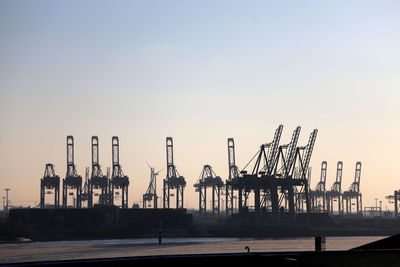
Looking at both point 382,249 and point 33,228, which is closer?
point 382,249

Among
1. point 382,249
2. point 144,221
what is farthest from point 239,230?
point 382,249

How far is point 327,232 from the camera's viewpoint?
197m

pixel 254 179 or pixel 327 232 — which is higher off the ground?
pixel 254 179

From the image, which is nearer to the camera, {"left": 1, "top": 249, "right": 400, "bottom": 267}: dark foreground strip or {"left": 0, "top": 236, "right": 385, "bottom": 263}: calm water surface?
{"left": 1, "top": 249, "right": 400, "bottom": 267}: dark foreground strip

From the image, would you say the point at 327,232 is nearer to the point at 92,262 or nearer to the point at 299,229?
the point at 299,229

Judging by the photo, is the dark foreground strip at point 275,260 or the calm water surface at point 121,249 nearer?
the dark foreground strip at point 275,260

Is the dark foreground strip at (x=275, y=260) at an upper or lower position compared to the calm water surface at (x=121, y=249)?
upper

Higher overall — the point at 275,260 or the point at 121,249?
the point at 275,260

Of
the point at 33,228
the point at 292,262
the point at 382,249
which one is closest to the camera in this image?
the point at 292,262

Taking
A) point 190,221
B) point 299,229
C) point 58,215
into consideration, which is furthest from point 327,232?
point 58,215

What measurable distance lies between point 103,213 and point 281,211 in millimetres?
49883

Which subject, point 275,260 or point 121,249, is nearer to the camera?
point 275,260

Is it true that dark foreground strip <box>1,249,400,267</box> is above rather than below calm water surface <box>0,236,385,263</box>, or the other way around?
above

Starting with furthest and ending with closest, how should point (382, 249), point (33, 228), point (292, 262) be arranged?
point (33, 228)
point (382, 249)
point (292, 262)
